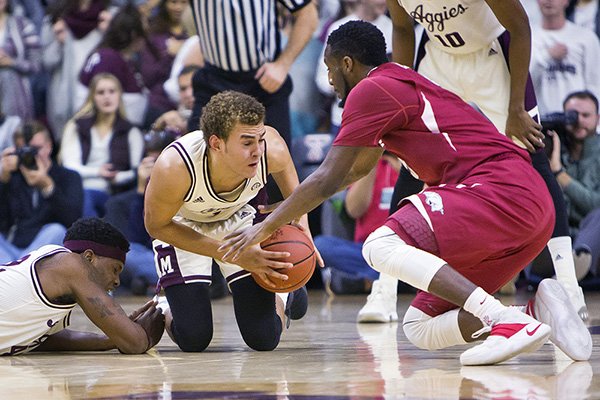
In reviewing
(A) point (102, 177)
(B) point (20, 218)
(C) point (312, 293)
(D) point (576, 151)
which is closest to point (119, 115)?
(A) point (102, 177)

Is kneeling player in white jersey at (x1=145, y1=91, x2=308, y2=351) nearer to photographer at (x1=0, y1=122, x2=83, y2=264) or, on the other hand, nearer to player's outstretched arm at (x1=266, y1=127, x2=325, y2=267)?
player's outstretched arm at (x1=266, y1=127, x2=325, y2=267)

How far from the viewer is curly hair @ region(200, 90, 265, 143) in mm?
4238

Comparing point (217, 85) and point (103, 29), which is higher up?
point (217, 85)

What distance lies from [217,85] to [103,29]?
343 cm

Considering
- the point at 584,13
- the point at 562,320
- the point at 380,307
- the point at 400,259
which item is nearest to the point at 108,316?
the point at 400,259

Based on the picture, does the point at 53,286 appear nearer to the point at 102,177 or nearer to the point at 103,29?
the point at 102,177

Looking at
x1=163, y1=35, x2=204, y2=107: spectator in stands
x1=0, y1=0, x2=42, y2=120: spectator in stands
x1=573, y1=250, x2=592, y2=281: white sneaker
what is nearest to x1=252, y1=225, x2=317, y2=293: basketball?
x1=573, y1=250, x2=592, y2=281: white sneaker

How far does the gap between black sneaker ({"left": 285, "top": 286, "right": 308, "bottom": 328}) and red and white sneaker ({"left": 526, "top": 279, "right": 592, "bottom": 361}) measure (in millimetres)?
1357

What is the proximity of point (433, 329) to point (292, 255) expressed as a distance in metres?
0.61

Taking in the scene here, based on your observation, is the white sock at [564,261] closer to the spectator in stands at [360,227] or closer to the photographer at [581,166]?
the photographer at [581,166]

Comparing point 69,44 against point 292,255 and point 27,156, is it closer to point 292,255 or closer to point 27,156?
point 27,156

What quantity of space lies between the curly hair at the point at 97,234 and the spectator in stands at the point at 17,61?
16.3 feet

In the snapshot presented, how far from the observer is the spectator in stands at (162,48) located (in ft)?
30.1

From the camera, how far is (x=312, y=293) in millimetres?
8414
